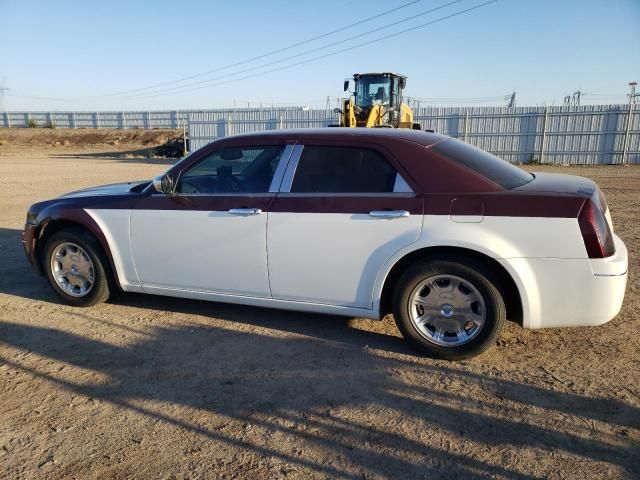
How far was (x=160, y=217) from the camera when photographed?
173 inches

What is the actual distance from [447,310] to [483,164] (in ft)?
3.81

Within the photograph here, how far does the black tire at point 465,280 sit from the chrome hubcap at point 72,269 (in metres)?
2.97

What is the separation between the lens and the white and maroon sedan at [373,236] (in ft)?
11.2

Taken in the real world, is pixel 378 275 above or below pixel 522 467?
above

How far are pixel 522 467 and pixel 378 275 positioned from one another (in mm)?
1607

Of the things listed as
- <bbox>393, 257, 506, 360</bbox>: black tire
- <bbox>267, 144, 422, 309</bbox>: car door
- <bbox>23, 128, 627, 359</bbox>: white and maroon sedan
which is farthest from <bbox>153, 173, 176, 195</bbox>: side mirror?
<bbox>393, 257, 506, 360</bbox>: black tire

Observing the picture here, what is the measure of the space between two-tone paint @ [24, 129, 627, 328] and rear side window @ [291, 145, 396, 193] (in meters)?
0.06

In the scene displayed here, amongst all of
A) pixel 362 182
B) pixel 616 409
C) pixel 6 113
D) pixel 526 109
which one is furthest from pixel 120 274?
pixel 6 113

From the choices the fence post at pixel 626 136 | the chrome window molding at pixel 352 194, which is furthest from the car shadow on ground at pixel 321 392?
the fence post at pixel 626 136

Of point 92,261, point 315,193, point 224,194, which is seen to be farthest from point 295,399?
point 92,261

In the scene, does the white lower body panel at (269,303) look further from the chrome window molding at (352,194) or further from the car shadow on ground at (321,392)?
the chrome window molding at (352,194)

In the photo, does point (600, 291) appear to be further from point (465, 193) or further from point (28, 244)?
point (28, 244)

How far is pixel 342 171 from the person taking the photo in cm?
392

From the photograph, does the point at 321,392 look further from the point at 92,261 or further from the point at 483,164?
the point at 92,261
